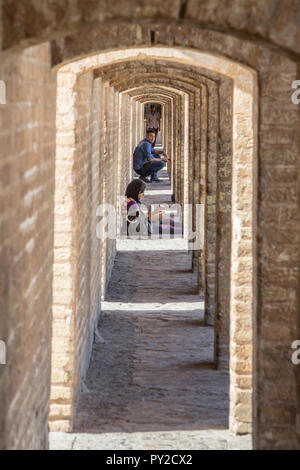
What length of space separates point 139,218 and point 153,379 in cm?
887

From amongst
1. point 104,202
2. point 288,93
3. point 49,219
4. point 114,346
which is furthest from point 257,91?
point 104,202

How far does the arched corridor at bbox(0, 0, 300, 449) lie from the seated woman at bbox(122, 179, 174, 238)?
4.45 m

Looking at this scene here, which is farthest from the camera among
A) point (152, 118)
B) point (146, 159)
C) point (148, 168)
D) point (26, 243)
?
point (152, 118)

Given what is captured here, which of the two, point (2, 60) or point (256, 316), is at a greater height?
A: point (2, 60)

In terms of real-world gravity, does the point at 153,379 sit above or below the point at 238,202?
below

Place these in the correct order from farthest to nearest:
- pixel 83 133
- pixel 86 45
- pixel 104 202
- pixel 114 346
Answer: pixel 104 202
pixel 114 346
pixel 83 133
pixel 86 45

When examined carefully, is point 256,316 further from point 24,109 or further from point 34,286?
point 24,109

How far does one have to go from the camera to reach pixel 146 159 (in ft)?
83.2

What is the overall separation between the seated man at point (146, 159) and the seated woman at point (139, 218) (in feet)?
15.8

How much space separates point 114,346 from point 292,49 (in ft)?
20.6

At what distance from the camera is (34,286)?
5141mm

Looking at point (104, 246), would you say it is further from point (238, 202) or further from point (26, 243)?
point (26, 243)

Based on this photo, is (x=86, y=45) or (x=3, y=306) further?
(x=86, y=45)

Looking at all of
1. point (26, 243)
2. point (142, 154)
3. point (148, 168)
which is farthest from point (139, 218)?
point (26, 243)
